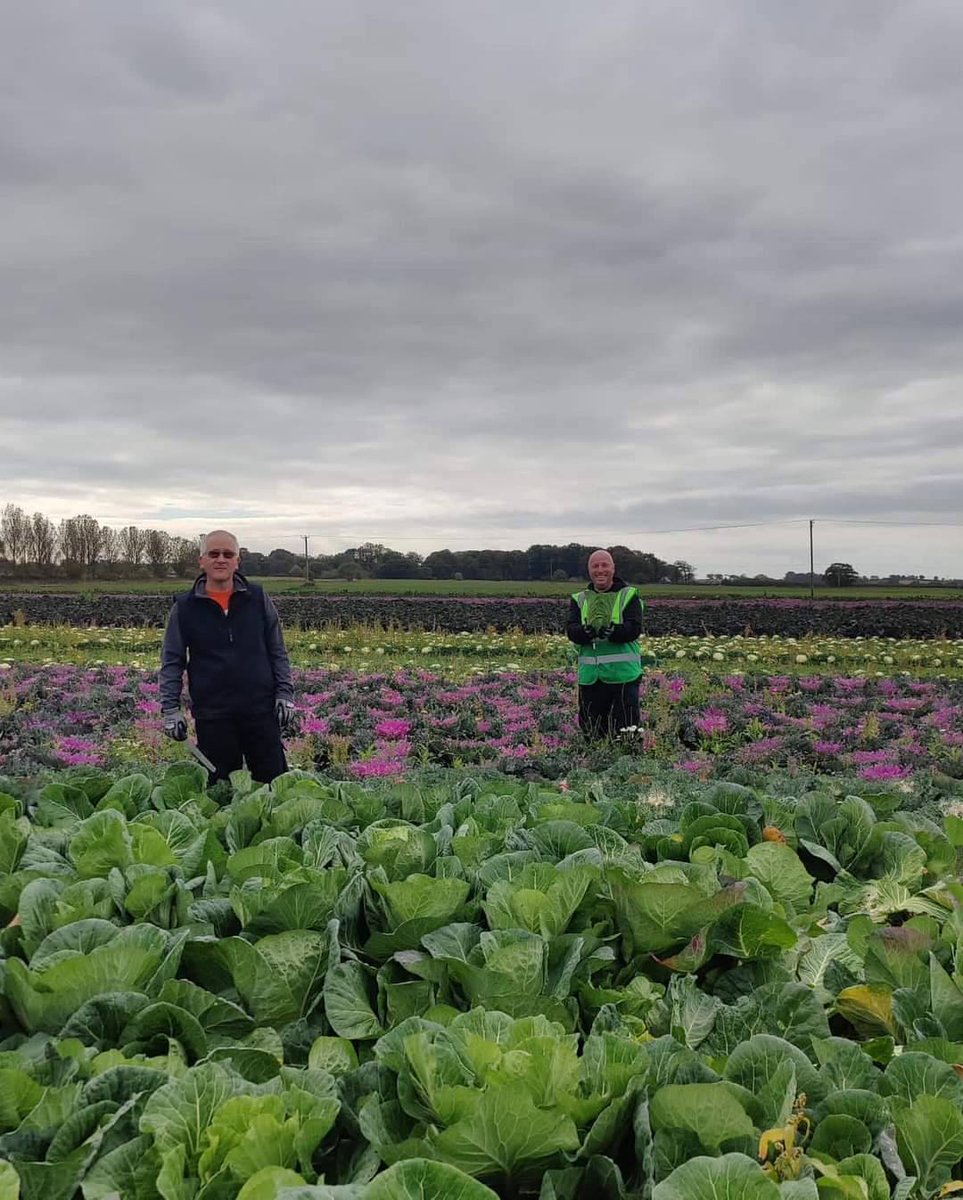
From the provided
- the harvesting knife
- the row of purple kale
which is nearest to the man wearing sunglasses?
the harvesting knife

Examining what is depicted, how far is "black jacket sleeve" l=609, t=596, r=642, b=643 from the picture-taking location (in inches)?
294

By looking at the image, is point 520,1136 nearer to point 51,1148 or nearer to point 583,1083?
point 583,1083

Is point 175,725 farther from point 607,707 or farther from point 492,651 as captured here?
point 492,651

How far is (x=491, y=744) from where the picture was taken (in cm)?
872

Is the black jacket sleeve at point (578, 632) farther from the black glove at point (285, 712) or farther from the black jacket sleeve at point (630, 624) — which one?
the black glove at point (285, 712)

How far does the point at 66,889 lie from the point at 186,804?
2.92 ft

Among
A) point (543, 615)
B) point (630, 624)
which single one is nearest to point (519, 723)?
point (630, 624)

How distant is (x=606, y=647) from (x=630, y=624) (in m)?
0.43

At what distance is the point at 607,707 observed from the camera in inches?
322

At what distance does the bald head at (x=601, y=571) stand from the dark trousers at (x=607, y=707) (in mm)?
867

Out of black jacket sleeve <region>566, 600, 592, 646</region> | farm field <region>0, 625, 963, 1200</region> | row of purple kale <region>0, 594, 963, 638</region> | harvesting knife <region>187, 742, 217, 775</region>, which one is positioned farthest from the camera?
row of purple kale <region>0, 594, 963, 638</region>

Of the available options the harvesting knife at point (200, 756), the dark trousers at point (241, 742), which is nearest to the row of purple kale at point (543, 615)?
the dark trousers at point (241, 742)

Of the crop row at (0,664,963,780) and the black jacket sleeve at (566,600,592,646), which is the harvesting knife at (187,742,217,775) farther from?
the black jacket sleeve at (566,600,592,646)

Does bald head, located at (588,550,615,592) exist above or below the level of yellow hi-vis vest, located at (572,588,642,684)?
above
